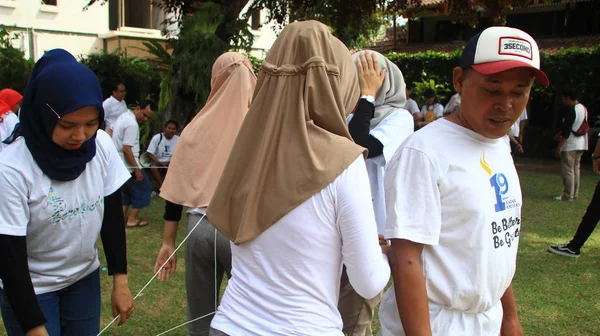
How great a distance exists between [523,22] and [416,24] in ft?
14.7

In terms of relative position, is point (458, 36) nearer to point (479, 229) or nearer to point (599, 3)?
point (599, 3)

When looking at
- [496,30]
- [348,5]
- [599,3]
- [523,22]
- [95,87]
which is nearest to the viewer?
[496,30]

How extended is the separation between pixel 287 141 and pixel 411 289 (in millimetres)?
592

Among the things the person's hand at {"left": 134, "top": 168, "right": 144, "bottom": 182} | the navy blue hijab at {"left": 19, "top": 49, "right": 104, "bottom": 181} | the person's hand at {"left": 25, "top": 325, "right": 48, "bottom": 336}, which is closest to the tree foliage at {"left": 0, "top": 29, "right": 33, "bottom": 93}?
the person's hand at {"left": 134, "top": 168, "right": 144, "bottom": 182}

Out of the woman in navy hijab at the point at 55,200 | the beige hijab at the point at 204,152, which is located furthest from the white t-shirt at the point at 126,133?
the woman in navy hijab at the point at 55,200

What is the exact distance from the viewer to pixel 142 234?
22.7ft

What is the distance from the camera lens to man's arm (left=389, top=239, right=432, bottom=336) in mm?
1697

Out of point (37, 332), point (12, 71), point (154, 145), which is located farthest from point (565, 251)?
→ point (12, 71)

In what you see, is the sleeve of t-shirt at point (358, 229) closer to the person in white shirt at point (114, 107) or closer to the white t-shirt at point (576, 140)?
the person in white shirt at point (114, 107)

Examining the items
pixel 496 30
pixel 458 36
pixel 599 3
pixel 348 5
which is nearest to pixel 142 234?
pixel 496 30

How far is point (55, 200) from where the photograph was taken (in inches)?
83.2

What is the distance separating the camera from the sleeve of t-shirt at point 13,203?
6.42ft

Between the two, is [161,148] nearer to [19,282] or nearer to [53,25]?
[19,282]

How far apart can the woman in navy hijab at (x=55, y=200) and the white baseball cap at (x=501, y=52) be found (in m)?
1.39
